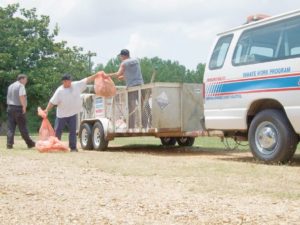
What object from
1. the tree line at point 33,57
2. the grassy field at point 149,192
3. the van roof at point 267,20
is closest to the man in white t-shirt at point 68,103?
the grassy field at point 149,192

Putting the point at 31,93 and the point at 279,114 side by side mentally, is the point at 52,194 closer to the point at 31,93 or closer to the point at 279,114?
the point at 279,114

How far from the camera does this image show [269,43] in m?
9.06

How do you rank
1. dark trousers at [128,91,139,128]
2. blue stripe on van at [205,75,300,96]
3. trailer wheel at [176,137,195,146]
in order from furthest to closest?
trailer wheel at [176,137,195,146] → dark trousers at [128,91,139,128] → blue stripe on van at [205,75,300,96]

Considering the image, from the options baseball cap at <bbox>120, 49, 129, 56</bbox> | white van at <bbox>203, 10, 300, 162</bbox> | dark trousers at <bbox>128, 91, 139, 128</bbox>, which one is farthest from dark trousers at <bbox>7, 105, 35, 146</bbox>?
white van at <bbox>203, 10, 300, 162</bbox>

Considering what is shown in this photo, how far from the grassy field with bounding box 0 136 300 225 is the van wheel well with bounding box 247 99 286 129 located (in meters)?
0.80

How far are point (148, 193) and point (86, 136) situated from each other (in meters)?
8.03

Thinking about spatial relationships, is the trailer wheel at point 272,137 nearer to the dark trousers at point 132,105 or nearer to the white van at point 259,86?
the white van at point 259,86

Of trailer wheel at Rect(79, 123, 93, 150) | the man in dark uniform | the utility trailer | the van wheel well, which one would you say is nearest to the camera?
the van wheel well

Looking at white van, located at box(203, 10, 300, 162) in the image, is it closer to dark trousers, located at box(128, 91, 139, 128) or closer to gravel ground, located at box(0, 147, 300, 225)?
gravel ground, located at box(0, 147, 300, 225)

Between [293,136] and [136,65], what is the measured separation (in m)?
4.65

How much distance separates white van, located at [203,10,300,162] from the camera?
8.62m

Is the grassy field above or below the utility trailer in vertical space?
below

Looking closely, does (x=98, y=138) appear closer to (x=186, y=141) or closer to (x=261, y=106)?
(x=186, y=141)

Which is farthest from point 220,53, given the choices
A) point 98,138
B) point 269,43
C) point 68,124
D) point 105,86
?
point 98,138
